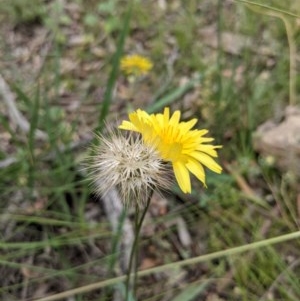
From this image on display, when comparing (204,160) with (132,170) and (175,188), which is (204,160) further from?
(175,188)

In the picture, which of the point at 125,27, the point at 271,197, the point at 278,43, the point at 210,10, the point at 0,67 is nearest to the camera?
the point at 125,27

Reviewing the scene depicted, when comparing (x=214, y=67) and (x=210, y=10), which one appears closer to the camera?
(x=214, y=67)

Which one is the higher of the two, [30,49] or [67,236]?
[30,49]

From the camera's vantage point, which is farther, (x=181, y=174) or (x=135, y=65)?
(x=135, y=65)

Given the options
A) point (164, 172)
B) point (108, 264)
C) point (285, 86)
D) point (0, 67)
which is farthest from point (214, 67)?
point (164, 172)

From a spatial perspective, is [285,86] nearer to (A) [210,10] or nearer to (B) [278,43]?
(B) [278,43]

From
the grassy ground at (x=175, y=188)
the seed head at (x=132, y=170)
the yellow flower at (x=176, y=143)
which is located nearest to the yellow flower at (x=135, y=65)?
the grassy ground at (x=175, y=188)

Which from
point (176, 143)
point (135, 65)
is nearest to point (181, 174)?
point (176, 143)
